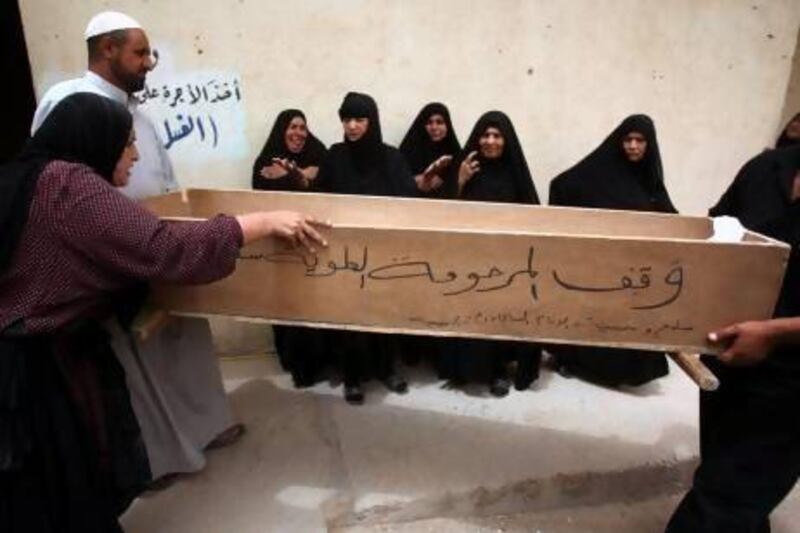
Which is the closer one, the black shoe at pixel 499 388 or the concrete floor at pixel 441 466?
the concrete floor at pixel 441 466

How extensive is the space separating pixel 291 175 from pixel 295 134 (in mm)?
219

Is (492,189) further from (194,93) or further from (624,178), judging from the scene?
(194,93)

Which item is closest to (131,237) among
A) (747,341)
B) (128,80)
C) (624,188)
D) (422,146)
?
(128,80)

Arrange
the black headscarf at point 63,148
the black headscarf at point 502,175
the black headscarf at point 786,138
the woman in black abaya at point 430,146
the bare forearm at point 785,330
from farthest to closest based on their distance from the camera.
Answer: the black headscarf at point 786,138 < the woman in black abaya at point 430,146 < the black headscarf at point 502,175 < the bare forearm at point 785,330 < the black headscarf at point 63,148

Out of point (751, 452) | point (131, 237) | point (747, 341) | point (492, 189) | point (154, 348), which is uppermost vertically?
point (131, 237)

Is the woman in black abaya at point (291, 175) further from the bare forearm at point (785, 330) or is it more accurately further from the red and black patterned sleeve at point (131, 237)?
the bare forearm at point (785, 330)

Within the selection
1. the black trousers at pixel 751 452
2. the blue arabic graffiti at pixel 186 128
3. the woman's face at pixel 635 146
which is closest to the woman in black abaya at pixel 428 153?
the woman's face at pixel 635 146

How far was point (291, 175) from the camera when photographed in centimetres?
267

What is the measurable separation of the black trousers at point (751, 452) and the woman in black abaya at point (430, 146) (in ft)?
5.42

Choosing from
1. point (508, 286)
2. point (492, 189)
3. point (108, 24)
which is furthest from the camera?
point (492, 189)

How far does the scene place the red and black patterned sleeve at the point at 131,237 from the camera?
46.8 inches

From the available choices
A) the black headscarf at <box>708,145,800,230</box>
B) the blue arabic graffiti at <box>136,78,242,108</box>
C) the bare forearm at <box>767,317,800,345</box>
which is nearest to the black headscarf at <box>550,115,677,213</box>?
the black headscarf at <box>708,145,800,230</box>

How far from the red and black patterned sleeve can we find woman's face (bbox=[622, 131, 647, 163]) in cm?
210

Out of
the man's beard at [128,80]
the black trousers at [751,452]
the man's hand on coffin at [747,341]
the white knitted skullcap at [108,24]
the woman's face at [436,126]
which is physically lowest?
the black trousers at [751,452]
